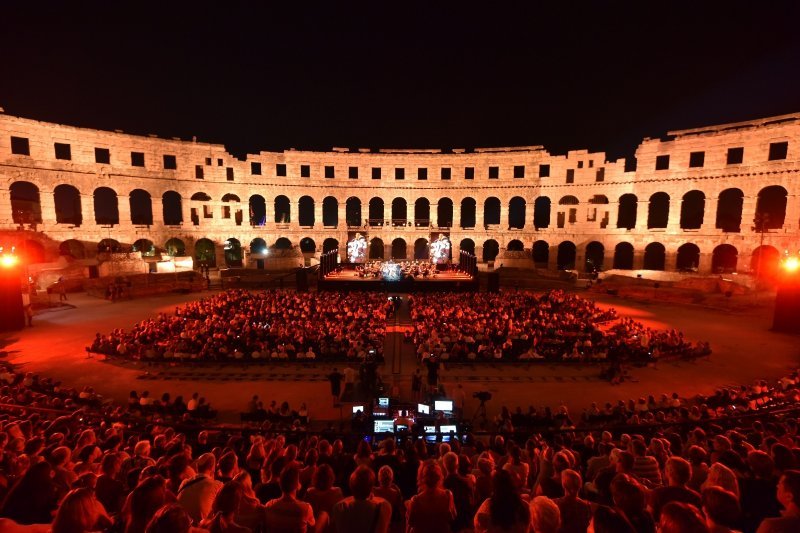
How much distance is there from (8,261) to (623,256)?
2274 inches

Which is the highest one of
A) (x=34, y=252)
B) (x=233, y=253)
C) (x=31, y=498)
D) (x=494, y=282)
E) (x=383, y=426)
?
(x=34, y=252)

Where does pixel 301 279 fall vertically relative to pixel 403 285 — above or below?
above

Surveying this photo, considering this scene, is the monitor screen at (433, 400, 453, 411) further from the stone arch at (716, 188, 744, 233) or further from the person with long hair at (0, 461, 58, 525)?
the stone arch at (716, 188, 744, 233)

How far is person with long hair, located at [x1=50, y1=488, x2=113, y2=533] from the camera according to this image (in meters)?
2.87

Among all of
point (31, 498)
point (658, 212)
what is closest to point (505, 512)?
point (31, 498)

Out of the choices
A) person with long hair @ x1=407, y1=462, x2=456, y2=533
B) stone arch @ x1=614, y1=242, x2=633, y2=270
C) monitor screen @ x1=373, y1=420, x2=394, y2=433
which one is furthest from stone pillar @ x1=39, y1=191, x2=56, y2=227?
stone arch @ x1=614, y1=242, x2=633, y2=270

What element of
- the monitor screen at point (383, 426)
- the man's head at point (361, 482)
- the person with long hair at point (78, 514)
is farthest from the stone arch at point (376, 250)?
the person with long hair at point (78, 514)

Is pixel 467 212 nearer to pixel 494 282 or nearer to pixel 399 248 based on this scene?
pixel 399 248

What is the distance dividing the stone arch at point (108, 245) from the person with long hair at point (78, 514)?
39.0 m

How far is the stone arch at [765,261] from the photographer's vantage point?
102ft

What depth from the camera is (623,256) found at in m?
50.9

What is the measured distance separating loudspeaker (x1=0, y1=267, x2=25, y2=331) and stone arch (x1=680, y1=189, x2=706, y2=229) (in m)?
59.9

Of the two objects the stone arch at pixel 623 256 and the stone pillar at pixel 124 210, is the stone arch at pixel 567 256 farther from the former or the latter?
the stone pillar at pixel 124 210

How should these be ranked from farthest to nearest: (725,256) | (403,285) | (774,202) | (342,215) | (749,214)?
(342,215)
(725,256)
(774,202)
(749,214)
(403,285)
